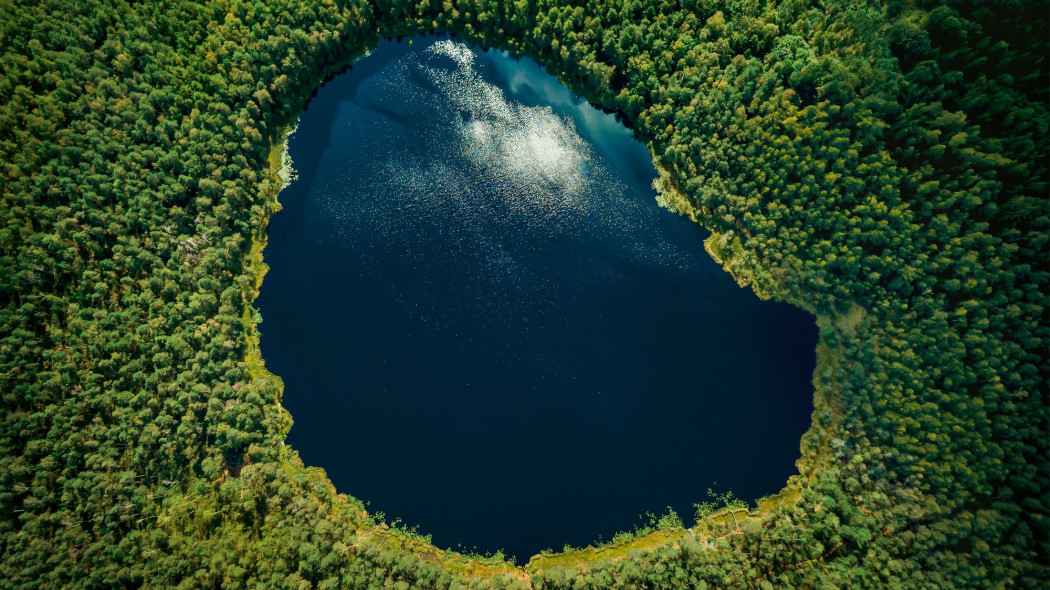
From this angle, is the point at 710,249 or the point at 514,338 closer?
the point at 514,338

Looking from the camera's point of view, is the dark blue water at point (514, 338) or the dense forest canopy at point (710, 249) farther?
the dark blue water at point (514, 338)

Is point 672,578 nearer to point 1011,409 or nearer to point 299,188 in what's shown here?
point 1011,409

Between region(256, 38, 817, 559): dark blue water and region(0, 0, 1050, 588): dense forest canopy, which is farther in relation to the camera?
region(256, 38, 817, 559): dark blue water

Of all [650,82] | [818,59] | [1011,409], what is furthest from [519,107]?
[1011,409]

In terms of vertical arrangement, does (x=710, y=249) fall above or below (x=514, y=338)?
above
